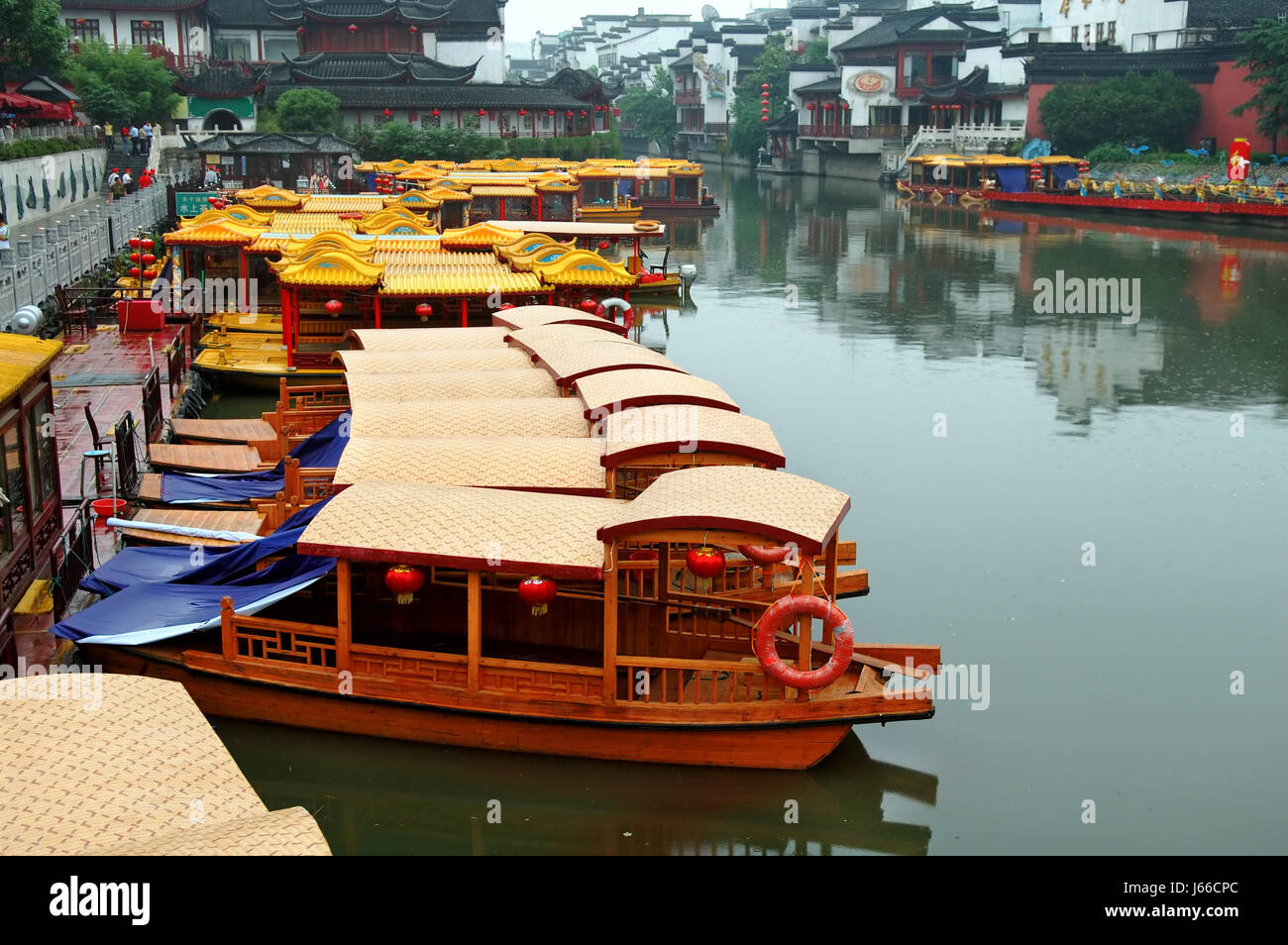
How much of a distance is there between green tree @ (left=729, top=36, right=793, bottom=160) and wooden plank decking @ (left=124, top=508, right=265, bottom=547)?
79.5 m

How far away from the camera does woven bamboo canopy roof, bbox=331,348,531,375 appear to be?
51.3 ft

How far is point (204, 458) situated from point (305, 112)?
49600mm

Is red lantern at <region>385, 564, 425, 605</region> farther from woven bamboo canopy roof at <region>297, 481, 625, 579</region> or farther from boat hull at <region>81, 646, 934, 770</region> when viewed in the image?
boat hull at <region>81, 646, 934, 770</region>

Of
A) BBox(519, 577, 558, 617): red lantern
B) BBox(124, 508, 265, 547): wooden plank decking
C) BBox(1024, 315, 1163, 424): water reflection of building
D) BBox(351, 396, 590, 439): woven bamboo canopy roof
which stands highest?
BBox(351, 396, 590, 439): woven bamboo canopy roof

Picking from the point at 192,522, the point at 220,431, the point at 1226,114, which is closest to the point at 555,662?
the point at 192,522

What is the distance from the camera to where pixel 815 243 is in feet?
160

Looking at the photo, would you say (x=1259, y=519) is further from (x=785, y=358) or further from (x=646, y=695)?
(x=785, y=358)

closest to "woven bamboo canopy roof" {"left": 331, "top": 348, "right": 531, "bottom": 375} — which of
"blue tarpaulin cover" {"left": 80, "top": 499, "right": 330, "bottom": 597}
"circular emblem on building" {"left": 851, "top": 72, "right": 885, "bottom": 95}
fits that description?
"blue tarpaulin cover" {"left": 80, "top": 499, "right": 330, "bottom": 597}

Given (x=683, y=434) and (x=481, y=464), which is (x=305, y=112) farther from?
(x=683, y=434)

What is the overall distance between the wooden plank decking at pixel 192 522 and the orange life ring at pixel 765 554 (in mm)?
5098

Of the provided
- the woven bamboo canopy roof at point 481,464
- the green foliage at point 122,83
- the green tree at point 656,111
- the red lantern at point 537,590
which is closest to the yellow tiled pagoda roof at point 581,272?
the woven bamboo canopy roof at point 481,464

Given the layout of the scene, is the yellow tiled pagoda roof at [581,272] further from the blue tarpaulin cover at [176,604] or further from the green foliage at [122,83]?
the green foliage at [122,83]

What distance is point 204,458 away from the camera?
15.9 m
